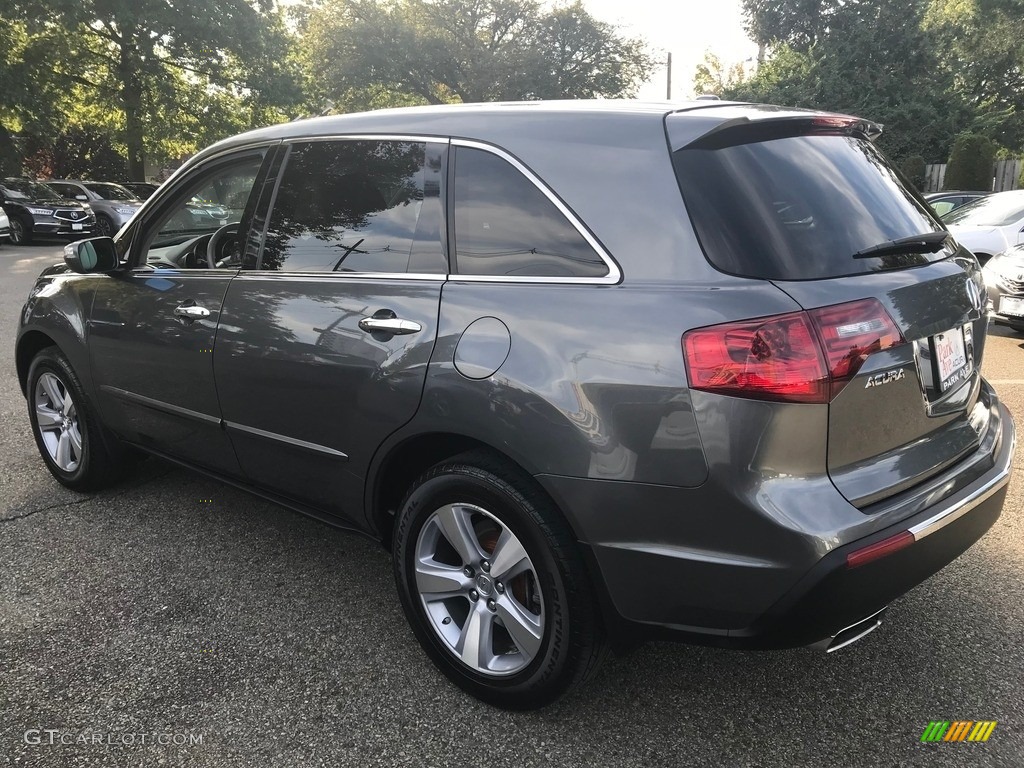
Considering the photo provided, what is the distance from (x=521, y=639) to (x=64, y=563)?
Answer: 7.12ft

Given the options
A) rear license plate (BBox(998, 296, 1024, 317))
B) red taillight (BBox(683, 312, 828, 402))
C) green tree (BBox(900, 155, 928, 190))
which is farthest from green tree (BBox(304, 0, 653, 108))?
red taillight (BBox(683, 312, 828, 402))

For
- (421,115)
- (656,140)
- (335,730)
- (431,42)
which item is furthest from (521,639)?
(431,42)

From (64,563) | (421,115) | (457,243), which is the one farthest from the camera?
(64,563)

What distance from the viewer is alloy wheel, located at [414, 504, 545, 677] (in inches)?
89.8

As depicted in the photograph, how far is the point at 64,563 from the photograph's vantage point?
3.34 meters

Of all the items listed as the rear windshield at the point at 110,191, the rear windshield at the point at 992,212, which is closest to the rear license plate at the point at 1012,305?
the rear windshield at the point at 992,212

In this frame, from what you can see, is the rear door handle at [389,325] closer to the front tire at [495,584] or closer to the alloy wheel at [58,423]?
the front tire at [495,584]

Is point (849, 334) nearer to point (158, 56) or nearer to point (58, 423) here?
point (58, 423)

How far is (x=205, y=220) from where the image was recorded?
354 cm

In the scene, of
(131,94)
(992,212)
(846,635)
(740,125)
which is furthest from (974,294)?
(131,94)

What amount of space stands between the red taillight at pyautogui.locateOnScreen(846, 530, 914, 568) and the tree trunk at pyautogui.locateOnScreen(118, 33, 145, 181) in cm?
2735

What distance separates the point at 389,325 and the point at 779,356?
1.17 m

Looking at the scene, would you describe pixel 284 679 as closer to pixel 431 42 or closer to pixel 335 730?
pixel 335 730

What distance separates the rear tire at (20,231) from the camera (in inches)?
746
